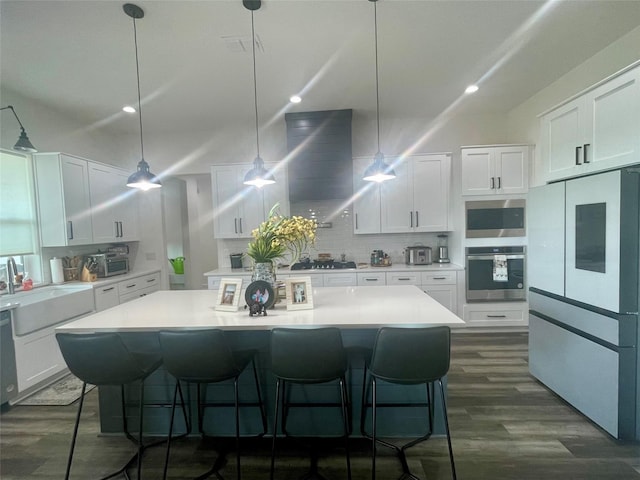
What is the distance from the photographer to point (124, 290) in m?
4.12

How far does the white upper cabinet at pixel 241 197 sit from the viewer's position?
179 inches

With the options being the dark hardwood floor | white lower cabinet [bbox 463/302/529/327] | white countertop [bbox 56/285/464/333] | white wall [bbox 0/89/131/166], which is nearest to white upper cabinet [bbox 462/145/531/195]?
white lower cabinet [bbox 463/302/529/327]

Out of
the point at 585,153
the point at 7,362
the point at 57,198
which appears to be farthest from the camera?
the point at 57,198

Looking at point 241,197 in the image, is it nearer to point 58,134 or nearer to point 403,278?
point 58,134

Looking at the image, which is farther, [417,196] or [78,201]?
[417,196]

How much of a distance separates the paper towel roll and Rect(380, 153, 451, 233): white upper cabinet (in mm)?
4050

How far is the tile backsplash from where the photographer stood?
473 cm

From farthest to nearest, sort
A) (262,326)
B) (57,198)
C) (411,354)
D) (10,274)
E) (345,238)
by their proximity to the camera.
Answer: (345,238) → (57,198) → (10,274) → (262,326) → (411,354)

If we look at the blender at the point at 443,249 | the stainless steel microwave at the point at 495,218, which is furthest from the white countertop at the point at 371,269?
the stainless steel microwave at the point at 495,218

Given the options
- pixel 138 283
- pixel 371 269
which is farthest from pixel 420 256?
pixel 138 283

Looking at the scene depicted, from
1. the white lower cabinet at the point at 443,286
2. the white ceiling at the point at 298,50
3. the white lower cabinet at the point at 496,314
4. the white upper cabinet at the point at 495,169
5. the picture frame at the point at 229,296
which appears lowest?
the white lower cabinet at the point at 496,314

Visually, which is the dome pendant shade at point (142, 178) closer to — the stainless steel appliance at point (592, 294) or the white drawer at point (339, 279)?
the white drawer at point (339, 279)

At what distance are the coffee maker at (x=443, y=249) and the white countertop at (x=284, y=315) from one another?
84.6 inches

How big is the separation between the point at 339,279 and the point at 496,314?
6.83ft
